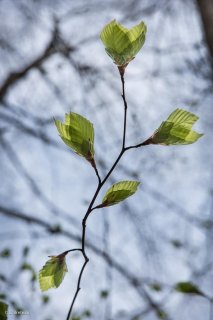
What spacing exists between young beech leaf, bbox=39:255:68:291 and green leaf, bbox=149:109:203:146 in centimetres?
26

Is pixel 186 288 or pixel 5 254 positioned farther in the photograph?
pixel 5 254

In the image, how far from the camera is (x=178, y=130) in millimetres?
568

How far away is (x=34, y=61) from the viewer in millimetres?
3051

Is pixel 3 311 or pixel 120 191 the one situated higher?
pixel 120 191

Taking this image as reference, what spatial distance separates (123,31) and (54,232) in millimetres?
2005

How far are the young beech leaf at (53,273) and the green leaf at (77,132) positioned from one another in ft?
0.63

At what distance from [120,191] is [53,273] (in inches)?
7.0

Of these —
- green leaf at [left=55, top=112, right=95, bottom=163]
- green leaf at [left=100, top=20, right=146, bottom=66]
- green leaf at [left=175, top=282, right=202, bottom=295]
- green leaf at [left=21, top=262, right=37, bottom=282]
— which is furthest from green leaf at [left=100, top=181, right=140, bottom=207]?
green leaf at [left=21, top=262, right=37, bottom=282]

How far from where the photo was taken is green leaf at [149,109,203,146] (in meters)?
0.56

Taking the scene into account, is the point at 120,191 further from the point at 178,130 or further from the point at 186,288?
the point at 186,288

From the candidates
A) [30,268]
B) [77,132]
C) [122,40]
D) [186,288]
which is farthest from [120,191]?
[30,268]

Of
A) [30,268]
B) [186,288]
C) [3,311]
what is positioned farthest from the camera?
[30,268]

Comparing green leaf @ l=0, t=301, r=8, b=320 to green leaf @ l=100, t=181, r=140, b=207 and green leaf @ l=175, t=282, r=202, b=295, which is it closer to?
green leaf @ l=100, t=181, r=140, b=207

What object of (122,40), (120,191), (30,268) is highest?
(122,40)
